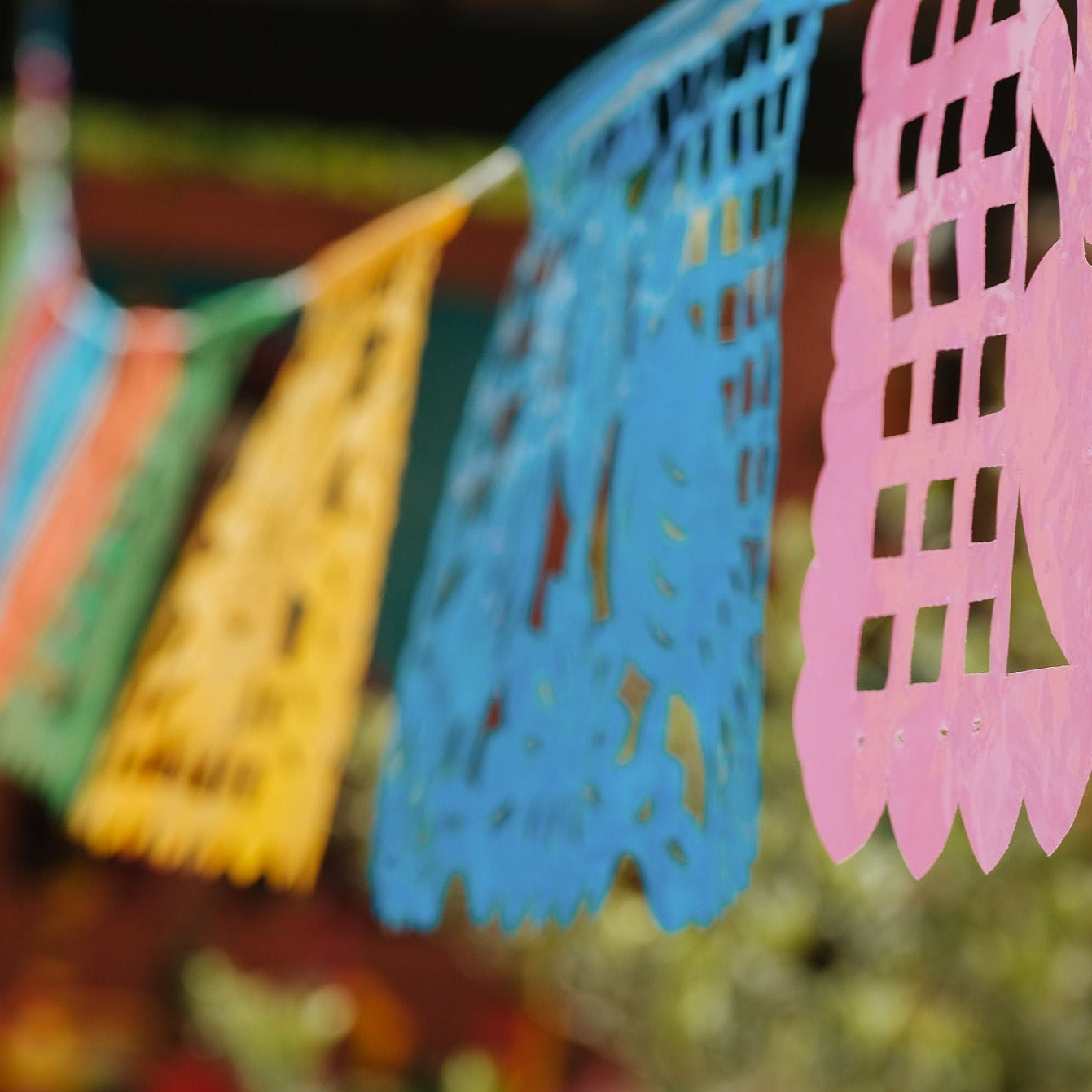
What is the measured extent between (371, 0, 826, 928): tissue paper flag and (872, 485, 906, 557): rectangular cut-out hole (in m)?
0.98

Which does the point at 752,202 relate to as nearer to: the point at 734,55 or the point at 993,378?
the point at 734,55

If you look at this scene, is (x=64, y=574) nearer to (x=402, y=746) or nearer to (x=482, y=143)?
(x=402, y=746)

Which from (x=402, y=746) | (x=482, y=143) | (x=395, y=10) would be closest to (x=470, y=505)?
(x=402, y=746)

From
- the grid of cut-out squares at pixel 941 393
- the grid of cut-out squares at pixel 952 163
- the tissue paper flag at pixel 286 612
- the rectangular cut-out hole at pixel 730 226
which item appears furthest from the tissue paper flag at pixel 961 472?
the tissue paper flag at pixel 286 612

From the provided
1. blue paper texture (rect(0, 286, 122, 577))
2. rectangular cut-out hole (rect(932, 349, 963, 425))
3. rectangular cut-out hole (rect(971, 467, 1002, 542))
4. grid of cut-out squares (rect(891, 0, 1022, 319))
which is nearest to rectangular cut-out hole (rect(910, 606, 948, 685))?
rectangular cut-out hole (rect(971, 467, 1002, 542))

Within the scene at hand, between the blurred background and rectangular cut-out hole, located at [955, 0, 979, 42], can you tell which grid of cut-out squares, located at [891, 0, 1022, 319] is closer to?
rectangular cut-out hole, located at [955, 0, 979, 42]

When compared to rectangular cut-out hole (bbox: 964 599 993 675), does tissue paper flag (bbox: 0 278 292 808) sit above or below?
Result: above

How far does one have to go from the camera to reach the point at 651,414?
0.62 meters

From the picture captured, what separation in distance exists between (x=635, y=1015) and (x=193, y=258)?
5.03 feet

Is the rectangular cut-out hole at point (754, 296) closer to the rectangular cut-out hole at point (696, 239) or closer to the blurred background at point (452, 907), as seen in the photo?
the rectangular cut-out hole at point (696, 239)

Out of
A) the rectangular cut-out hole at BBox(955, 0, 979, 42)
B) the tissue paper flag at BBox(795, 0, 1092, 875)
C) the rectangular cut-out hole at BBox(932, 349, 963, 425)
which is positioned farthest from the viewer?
the rectangular cut-out hole at BBox(932, 349, 963, 425)

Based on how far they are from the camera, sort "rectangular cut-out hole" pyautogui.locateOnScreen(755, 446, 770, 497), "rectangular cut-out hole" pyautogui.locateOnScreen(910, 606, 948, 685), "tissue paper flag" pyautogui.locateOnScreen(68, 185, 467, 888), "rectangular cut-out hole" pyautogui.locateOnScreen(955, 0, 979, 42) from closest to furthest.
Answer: "rectangular cut-out hole" pyautogui.locateOnScreen(755, 446, 770, 497) < "tissue paper flag" pyautogui.locateOnScreen(68, 185, 467, 888) < "rectangular cut-out hole" pyautogui.locateOnScreen(955, 0, 979, 42) < "rectangular cut-out hole" pyautogui.locateOnScreen(910, 606, 948, 685)

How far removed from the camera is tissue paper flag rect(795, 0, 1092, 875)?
0.44 meters

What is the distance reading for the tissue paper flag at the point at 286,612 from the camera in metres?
0.92
